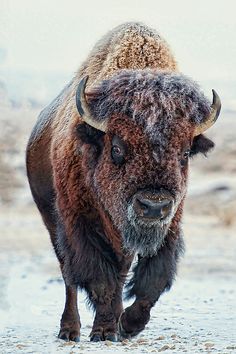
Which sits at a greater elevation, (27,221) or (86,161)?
(86,161)

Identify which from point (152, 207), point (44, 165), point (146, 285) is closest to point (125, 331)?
point (146, 285)

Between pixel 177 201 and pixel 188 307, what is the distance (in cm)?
401

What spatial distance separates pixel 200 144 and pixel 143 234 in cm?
96

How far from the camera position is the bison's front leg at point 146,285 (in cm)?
913

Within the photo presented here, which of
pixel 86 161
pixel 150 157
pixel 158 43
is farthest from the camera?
pixel 158 43

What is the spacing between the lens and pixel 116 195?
8758mm

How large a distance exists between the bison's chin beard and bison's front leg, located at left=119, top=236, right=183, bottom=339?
0.23 meters

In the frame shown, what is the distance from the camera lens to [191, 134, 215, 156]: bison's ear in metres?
9.22

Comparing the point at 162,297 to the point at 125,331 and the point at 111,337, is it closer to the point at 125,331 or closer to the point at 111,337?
the point at 125,331

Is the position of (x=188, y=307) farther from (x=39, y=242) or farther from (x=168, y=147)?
(x=39, y=242)

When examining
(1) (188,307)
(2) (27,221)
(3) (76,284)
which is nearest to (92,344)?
(3) (76,284)

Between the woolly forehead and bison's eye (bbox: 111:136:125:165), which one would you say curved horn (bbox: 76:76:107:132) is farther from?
bison's eye (bbox: 111:136:125:165)

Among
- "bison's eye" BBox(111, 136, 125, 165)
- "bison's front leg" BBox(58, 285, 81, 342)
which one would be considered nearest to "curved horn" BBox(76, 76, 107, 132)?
"bison's eye" BBox(111, 136, 125, 165)

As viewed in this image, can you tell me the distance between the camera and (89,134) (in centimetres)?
912
